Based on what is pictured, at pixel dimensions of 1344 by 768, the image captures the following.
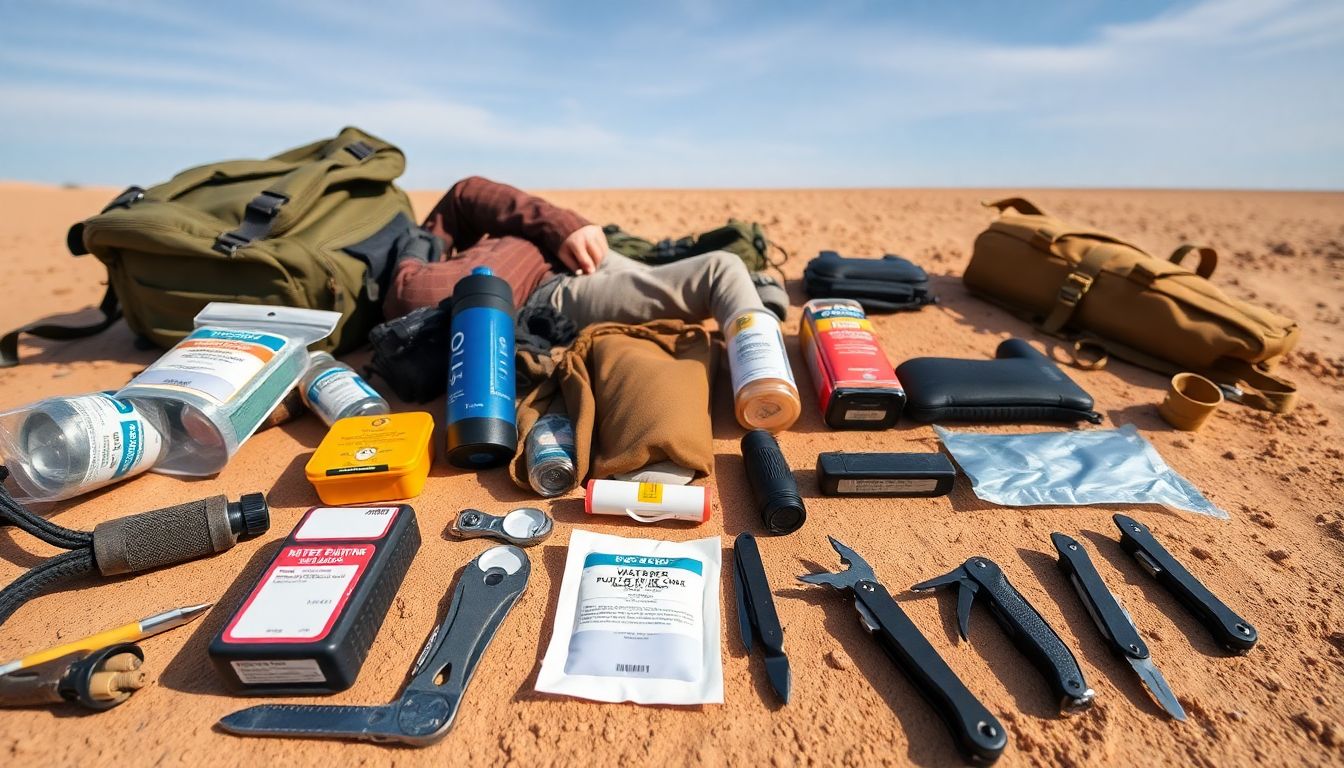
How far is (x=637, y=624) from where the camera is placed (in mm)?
1626

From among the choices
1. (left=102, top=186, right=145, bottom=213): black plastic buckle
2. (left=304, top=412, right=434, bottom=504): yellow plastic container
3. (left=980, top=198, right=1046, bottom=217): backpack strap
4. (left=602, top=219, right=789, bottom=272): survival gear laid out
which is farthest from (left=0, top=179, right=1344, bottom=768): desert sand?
(left=980, top=198, right=1046, bottom=217): backpack strap

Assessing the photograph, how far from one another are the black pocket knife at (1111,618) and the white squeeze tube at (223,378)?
287cm

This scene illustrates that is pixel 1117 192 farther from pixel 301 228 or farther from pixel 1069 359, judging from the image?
pixel 301 228

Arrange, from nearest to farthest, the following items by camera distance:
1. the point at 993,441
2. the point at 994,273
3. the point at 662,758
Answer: the point at 662,758
the point at 993,441
the point at 994,273

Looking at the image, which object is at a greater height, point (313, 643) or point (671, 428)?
point (671, 428)

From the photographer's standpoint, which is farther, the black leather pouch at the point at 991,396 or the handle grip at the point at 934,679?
the black leather pouch at the point at 991,396

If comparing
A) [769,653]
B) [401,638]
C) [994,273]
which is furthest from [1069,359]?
[401,638]

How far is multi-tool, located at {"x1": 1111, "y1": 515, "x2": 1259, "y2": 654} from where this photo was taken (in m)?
1.63

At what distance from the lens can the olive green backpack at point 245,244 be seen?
8.50 feet

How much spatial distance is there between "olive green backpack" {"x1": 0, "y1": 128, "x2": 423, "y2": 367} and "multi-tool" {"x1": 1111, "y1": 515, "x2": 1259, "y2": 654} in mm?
3289

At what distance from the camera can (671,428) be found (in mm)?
2105

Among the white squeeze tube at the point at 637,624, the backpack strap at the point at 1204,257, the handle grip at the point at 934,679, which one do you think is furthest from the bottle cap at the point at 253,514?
the backpack strap at the point at 1204,257

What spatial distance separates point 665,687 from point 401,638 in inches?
29.6

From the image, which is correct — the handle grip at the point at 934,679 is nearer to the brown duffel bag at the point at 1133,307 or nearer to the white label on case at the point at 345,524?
the white label on case at the point at 345,524
